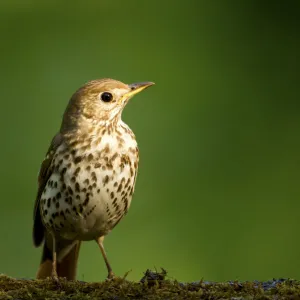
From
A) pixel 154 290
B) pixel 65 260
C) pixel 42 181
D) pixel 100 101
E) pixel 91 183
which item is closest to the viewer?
pixel 154 290

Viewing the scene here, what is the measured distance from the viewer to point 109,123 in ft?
16.6

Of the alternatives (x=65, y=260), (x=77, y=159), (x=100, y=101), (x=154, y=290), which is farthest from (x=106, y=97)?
(x=154, y=290)

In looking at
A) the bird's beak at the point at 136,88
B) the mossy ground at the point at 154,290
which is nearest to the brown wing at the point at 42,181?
the bird's beak at the point at 136,88

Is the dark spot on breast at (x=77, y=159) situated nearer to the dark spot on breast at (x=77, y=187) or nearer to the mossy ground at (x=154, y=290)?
the dark spot on breast at (x=77, y=187)

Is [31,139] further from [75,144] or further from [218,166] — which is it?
[75,144]

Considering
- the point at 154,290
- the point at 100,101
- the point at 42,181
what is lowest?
the point at 154,290

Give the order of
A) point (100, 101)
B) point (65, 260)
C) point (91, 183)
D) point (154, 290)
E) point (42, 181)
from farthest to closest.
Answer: point (65, 260), point (42, 181), point (100, 101), point (91, 183), point (154, 290)

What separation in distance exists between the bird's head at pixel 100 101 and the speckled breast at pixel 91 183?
13 cm

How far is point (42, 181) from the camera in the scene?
17.1 ft

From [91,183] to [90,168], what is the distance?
8cm

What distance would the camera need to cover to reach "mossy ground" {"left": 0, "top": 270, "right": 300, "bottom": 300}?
3.54 m

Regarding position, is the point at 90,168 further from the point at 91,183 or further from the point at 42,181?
the point at 42,181

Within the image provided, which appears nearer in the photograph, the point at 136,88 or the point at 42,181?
the point at 136,88

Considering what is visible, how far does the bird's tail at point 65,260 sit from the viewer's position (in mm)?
5449
